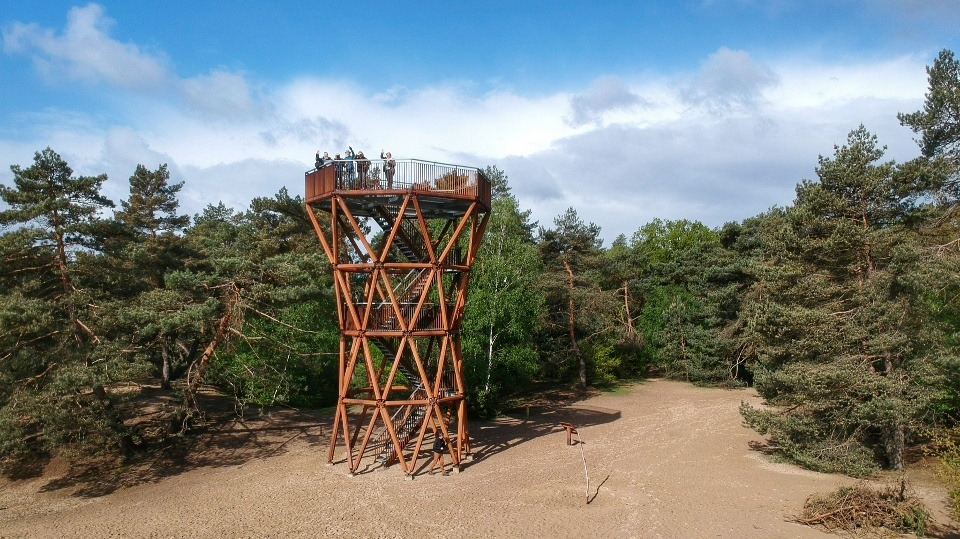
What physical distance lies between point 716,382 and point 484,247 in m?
20.1

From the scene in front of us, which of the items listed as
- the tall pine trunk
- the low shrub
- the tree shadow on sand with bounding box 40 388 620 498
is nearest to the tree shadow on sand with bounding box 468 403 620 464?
the tree shadow on sand with bounding box 40 388 620 498

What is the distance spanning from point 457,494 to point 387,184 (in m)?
9.59

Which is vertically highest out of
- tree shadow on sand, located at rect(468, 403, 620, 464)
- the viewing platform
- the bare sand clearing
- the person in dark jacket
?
the viewing platform

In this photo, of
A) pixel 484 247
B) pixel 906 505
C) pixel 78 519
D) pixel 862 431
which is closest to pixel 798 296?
pixel 862 431

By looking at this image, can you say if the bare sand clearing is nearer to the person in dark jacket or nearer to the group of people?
the person in dark jacket

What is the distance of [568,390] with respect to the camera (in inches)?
1585

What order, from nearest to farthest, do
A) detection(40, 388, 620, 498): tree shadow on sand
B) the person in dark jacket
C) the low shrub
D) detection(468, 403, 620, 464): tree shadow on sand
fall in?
the low shrub < the person in dark jacket < detection(40, 388, 620, 498): tree shadow on sand < detection(468, 403, 620, 464): tree shadow on sand

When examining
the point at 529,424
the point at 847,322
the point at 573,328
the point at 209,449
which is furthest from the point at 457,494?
the point at 573,328

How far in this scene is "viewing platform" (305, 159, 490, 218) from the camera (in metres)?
18.8

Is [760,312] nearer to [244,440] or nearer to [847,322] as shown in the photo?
[847,322]

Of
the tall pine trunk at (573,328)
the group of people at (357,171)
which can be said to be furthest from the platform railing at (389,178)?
the tall pine trunk at (573,328)

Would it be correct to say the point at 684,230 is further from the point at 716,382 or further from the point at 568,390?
the point at 568,390

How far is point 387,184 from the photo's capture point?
19000mm

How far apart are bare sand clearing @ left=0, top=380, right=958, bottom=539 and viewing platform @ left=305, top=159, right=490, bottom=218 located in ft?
29.2
